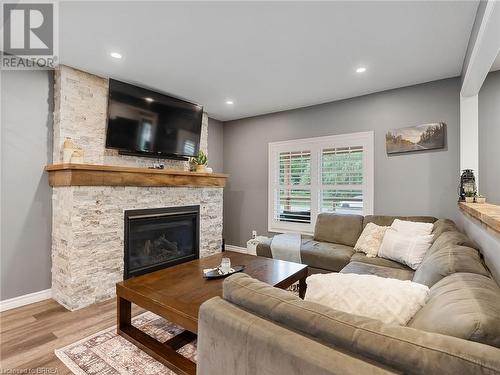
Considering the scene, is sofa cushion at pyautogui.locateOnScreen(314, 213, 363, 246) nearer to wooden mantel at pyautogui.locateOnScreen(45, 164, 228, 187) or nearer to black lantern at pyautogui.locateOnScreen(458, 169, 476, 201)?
black lantern at pyautogui.locateOnScreen(458, 169, 476, 201)

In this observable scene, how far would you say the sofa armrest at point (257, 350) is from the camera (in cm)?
78

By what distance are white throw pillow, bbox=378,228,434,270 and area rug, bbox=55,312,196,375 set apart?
207cm

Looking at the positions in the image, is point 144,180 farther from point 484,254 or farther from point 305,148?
point 484,254

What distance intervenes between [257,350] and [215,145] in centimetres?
449

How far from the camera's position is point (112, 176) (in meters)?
2.93

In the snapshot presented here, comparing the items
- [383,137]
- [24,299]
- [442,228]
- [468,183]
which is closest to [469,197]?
[468,183]

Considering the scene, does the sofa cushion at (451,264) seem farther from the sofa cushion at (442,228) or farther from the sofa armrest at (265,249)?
the sofa armrest at (265,249)

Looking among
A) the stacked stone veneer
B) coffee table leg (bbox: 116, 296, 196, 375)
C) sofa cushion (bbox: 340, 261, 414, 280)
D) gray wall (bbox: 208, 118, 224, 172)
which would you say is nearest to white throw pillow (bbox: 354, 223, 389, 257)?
sofa cushion (bbox: 340, 261, 414, 280)

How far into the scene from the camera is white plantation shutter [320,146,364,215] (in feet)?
12.5

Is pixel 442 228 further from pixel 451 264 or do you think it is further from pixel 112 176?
pixel 112 176

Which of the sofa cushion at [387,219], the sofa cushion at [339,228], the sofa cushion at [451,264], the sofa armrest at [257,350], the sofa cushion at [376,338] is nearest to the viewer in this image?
the sofa cushion at [376,338]

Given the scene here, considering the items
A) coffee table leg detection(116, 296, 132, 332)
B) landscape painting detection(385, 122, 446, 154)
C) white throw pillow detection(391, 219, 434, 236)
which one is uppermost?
landscape painting detection(385, 122, 446, 154)

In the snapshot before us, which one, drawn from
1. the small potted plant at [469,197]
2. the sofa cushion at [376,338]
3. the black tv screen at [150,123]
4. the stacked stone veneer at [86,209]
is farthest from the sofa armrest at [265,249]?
the sofa cushion at [376,338]

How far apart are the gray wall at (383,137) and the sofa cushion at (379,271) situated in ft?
3.98
